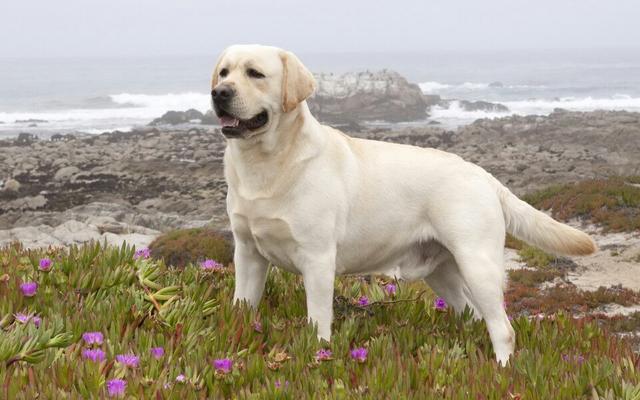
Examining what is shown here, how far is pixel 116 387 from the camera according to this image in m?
3.58

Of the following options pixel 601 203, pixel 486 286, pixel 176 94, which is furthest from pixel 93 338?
pixel 176 94

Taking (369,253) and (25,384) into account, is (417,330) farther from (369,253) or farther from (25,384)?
(25,384)

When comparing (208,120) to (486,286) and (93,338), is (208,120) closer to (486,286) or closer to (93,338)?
(486,286)

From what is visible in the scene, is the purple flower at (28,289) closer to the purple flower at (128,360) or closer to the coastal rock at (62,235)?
the purple flower at (128,360)

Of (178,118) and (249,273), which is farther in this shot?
(178,118)

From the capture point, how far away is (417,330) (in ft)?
18.6

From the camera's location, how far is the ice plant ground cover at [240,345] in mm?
3818

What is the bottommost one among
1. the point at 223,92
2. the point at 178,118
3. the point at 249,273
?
the point at 178,118

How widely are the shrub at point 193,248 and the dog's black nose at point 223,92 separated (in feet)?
39.8

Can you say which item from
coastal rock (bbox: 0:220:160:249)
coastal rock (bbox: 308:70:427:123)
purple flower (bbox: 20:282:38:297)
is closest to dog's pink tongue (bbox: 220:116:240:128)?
purple flower (bbox: 20:282:38:297)

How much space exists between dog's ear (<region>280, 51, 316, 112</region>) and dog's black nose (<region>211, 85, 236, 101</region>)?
395 mm

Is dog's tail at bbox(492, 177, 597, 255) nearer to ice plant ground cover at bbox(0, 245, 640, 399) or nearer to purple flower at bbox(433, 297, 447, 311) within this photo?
ice plant ground cover at bbox(0, 245, 640, 399)

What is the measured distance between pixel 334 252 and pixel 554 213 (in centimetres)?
1691

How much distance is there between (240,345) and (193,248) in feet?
42.7
